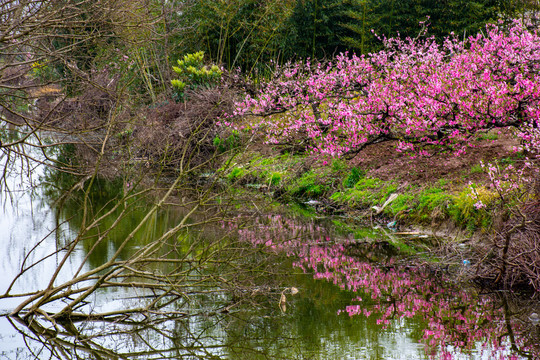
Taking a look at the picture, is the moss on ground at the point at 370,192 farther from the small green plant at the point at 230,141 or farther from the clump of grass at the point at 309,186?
the small green plant at the point at 230,141

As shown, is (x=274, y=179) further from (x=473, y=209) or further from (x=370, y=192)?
(x=473, y=209)

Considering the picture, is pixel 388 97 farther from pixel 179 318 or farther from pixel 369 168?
pixel 179 318

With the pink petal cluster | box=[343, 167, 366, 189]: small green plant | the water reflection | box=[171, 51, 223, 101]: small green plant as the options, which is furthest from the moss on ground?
box=[171, 51, 223, 101]: small green plant

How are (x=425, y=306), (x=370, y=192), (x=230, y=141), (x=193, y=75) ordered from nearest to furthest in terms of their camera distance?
(x=425, y=306) → (x=370, y=192) → (x=230, y=141) → (x=193, y=75)

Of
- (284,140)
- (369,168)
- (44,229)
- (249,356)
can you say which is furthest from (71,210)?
(249,356)

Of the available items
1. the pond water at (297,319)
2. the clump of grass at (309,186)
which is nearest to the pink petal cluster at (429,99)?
the clump of grass at (309,186)

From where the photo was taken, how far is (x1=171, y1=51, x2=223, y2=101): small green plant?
16.3m

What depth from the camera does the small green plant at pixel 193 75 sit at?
16297 millimetres

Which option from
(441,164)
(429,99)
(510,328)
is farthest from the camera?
(441,164)

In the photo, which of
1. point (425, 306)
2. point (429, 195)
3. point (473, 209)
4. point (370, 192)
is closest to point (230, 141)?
point (370, 192)

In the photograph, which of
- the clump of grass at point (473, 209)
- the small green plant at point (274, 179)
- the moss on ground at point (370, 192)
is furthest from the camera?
the small green plant at point (274, 179)

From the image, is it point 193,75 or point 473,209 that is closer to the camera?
point 473,209

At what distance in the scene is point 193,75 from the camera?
54.2 feet

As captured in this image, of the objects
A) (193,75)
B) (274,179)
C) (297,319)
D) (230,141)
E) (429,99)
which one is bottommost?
(297,319)
